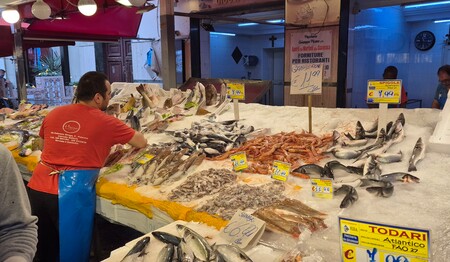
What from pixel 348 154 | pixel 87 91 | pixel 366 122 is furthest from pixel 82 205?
pixel 366 122

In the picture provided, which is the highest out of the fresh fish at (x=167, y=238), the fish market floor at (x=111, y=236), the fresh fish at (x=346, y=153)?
the fresh fish at (x=346, y=153)

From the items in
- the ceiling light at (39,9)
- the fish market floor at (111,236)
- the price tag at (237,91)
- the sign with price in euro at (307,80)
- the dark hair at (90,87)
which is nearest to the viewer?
the dark hair at (90,87)

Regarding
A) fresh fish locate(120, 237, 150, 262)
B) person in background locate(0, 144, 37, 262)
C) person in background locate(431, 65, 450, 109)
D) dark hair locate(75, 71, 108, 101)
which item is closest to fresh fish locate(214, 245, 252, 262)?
fresh fish locate(120, 237, 150, 262)

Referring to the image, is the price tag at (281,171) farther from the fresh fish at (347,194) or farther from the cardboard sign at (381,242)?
the cardboard sign at (381,242)

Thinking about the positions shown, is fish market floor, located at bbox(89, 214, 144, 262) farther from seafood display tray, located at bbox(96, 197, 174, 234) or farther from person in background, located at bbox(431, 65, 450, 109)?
person in background, located at bbox(431, 65, 450, 109)

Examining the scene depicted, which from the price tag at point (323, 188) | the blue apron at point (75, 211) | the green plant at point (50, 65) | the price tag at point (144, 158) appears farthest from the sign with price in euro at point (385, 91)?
the green plant at point (50, 65)

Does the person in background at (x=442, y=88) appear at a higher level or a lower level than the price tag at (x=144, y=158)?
higher

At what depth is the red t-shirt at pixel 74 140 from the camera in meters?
3.10

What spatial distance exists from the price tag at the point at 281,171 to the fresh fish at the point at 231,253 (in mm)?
1172

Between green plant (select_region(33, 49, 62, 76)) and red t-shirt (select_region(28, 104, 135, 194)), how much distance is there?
14.3 meters

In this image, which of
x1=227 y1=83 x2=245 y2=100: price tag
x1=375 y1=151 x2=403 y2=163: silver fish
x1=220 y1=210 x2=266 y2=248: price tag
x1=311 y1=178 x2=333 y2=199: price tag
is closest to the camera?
x1=220 y1=210 x2=266 y2=248: price tag

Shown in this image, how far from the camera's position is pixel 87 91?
3191 mm

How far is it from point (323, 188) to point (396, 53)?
10.1m

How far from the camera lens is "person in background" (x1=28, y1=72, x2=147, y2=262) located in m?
3.10
